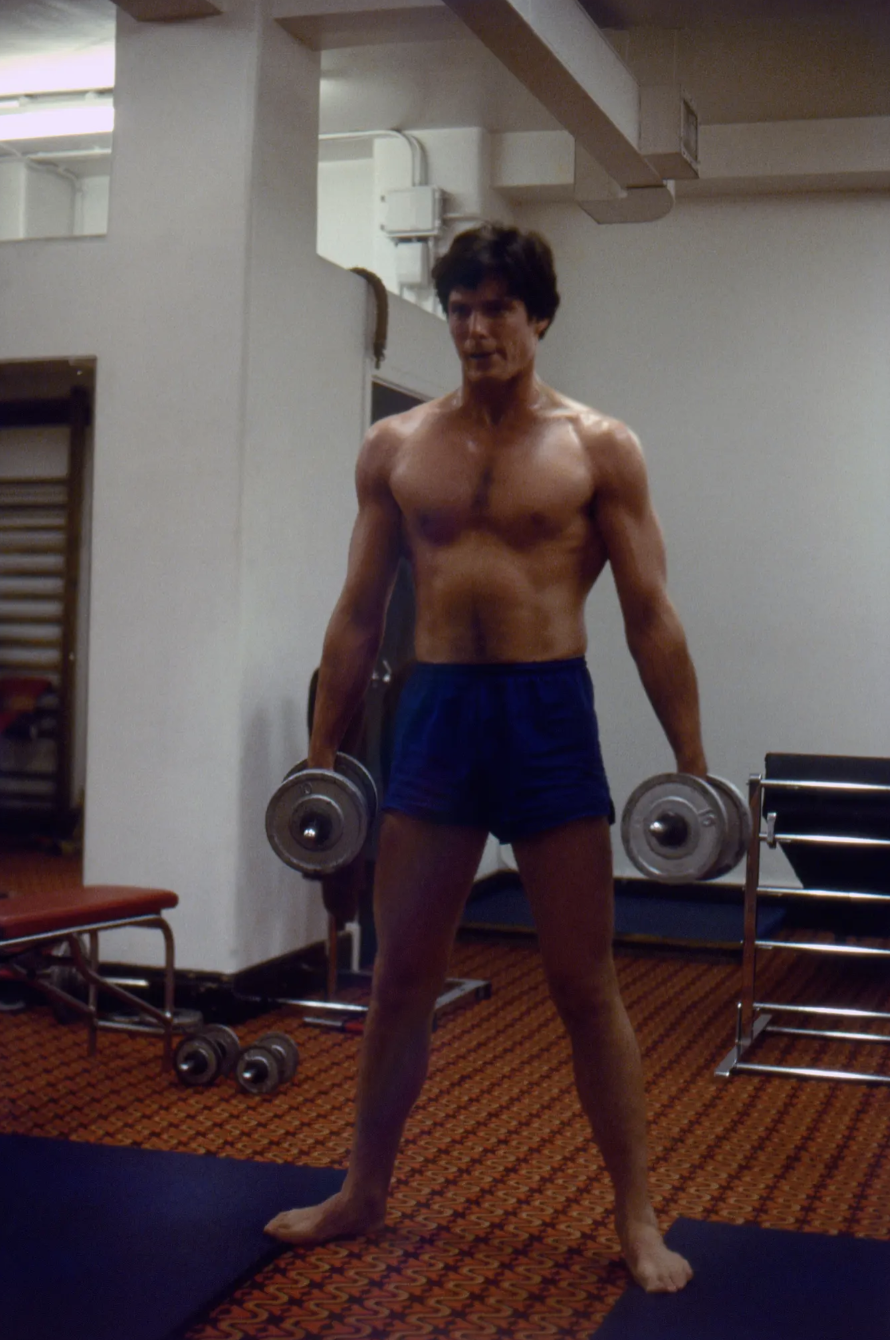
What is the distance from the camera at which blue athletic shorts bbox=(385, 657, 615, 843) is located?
7.88 feet

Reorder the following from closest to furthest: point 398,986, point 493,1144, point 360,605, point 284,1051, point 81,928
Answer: point 398,986 → point 360,605 → point 493,1144 → point 81,928 → point 284,1051

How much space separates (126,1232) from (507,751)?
1.08m

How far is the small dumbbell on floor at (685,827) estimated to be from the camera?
227 cm

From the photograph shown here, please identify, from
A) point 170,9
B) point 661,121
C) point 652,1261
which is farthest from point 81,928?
point 661,121

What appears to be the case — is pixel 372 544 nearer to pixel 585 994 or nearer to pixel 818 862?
pixel 585 994

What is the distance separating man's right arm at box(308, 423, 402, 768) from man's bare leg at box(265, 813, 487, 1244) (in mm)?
222

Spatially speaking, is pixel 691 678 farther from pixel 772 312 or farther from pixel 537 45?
pixel 772 312

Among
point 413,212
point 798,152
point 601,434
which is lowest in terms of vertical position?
point 601,434

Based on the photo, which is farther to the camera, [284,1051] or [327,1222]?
[284,1051]

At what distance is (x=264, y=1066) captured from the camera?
3.67 m

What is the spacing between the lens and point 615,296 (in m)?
6.63

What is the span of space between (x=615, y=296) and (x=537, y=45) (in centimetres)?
263

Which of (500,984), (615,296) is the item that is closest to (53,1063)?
(500,984)

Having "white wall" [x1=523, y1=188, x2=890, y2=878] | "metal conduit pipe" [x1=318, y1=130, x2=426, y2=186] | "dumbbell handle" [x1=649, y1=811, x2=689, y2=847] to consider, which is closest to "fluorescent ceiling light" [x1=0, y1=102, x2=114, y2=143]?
"metal conduit pipe" [x1=318, y1=130, x2=426, y2=186]
